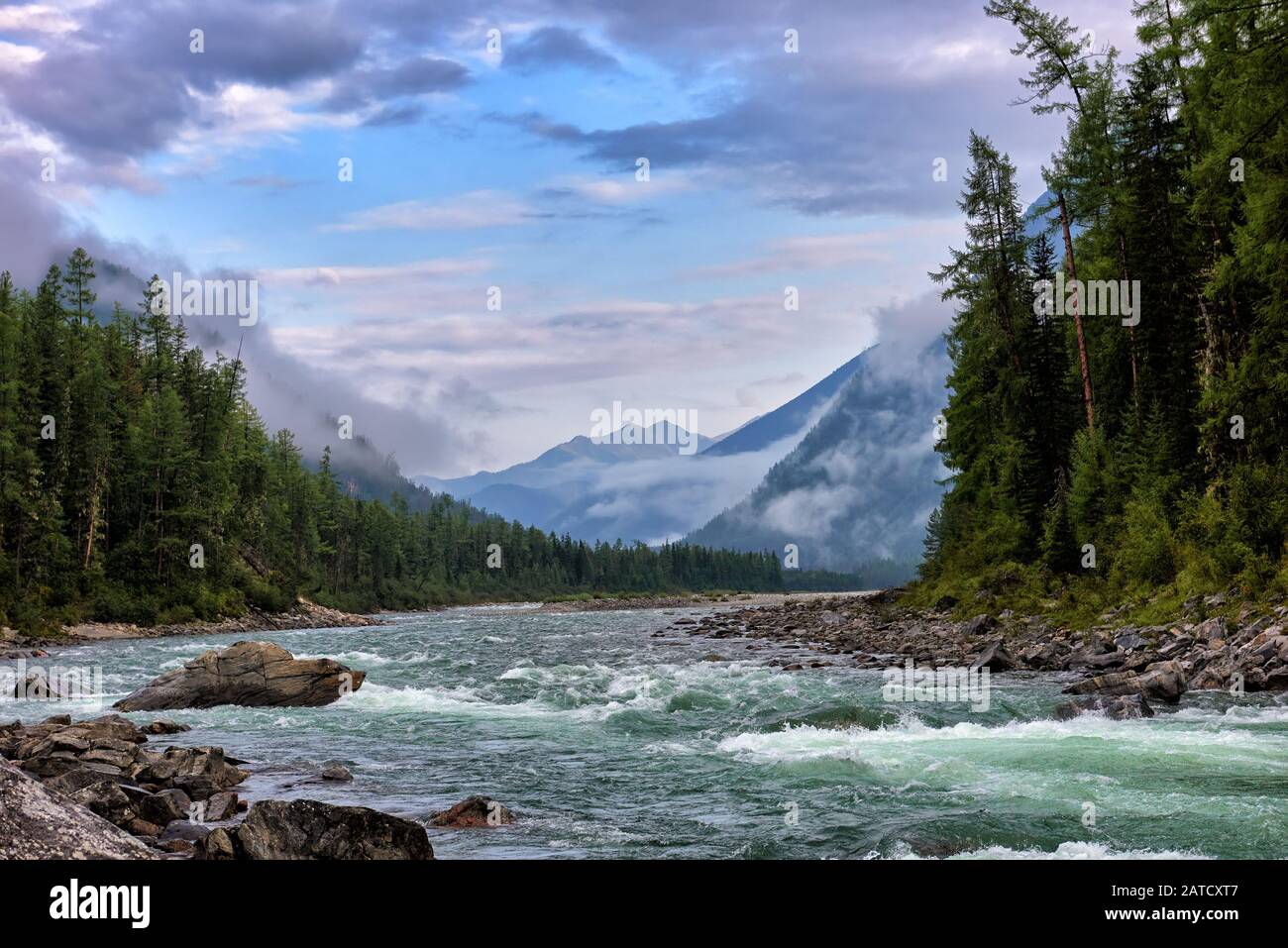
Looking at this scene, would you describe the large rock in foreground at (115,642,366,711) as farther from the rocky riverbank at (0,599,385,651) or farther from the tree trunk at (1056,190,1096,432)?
the tree trunk at (1056,190,1096,432)

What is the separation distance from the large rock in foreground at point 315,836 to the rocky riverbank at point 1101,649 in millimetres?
19300

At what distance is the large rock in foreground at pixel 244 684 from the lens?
27.1m

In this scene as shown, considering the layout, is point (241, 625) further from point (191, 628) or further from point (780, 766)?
point (780, 766)

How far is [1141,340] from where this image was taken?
4353 cm

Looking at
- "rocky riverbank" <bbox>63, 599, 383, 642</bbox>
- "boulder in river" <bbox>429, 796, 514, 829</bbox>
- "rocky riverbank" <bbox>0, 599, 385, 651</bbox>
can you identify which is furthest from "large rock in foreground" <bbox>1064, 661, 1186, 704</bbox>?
"rocky riverbank" <bbox>63, 599, 383, 642</bbox>

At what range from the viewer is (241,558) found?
104 metres

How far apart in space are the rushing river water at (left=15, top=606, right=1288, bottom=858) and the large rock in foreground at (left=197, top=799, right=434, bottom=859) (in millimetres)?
1524

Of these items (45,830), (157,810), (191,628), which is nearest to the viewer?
(45,830)

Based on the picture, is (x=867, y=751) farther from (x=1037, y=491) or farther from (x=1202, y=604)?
(x=1037, y=491)

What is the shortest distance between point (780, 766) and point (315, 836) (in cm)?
937

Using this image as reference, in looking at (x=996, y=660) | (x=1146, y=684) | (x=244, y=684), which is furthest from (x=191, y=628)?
(x=1146, y=684)

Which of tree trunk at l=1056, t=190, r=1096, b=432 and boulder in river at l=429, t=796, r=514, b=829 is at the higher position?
tree trunk at l=1056, t=190, r=1096, b=432

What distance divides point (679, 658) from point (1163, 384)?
82.5 feet

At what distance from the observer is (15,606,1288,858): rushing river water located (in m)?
12.3
